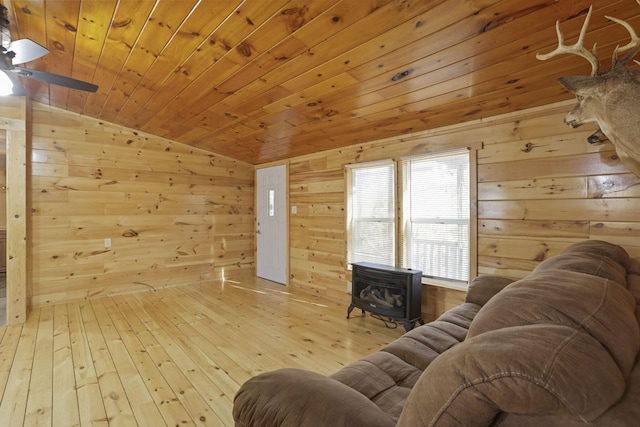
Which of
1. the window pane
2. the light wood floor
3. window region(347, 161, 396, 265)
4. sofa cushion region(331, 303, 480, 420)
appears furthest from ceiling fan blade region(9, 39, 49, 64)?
the window pane

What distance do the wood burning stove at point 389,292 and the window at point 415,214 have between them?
0.34m

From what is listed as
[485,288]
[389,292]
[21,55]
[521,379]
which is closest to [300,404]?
[521,379]

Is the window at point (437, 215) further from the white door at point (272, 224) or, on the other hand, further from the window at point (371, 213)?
the white door at point (272, 224)

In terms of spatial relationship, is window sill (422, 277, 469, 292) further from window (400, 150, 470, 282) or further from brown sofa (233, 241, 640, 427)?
brown sofa (233, 241, 640, 427)

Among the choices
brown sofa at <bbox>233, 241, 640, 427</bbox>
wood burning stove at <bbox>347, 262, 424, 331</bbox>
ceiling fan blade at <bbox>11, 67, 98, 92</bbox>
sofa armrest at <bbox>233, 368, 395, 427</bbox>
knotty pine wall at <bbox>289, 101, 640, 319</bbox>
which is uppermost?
ceiling fan blade at <bbox>11, 67, 98, 92</bbox>

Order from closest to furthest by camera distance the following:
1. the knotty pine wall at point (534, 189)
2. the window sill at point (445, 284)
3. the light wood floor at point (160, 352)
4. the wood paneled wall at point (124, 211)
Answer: the light wood floor at point (160, 352) < the knotty pine wall at point (534, 189) < the window sill at point (445, 284) < the wood paneled wall at point (124, 211)

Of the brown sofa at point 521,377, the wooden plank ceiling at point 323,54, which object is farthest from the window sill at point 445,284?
the brown sofa at point 521,377

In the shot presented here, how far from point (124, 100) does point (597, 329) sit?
14.1 feet

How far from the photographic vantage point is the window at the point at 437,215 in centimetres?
320

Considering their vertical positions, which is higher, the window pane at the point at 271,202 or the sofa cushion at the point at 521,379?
the window pane at the point at 271,202

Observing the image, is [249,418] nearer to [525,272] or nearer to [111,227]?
[525,272]

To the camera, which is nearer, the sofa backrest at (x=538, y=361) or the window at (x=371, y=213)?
the sofa backrest at (x=538, y=361)

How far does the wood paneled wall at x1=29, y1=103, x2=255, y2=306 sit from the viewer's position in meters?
4.16

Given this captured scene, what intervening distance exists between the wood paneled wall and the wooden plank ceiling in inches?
42.3
